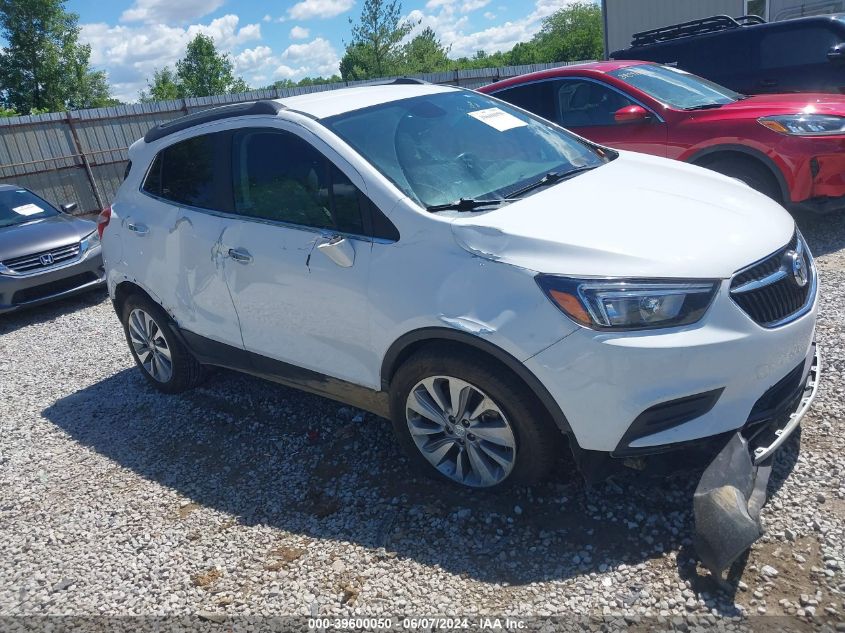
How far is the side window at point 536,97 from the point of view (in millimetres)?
7332

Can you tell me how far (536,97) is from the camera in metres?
7.41

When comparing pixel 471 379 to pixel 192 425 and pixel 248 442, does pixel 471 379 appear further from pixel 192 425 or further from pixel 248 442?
pixel 192 425

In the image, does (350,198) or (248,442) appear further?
(248,442)

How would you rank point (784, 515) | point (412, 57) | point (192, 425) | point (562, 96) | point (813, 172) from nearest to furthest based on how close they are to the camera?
point (784, 515)
point (192, 425)
point (813, 172)
point (562, 96)
point (412, 57)

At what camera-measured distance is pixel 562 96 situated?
7.24m

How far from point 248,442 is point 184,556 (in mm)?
1004

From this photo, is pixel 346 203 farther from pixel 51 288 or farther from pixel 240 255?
pixel 51 288

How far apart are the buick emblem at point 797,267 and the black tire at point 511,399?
123 cm

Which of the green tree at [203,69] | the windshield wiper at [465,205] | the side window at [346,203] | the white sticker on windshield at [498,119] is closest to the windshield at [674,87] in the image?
the white sticker on windshield at [498,119]

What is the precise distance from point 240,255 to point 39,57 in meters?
36.6

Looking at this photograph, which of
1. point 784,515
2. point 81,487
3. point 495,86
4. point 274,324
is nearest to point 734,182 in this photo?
point 784,515

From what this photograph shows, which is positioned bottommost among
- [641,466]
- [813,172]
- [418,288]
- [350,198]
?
[641,466]

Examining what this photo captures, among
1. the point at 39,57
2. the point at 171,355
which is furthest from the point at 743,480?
the point at 39,57

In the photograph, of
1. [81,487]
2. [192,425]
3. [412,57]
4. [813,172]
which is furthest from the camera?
[412,57]
